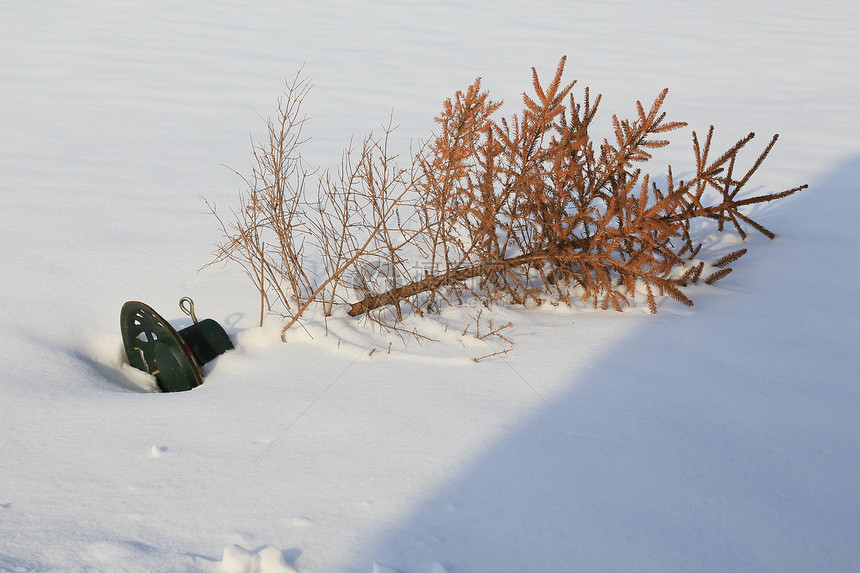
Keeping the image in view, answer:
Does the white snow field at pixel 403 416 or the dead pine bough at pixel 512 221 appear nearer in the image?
the white snow field at pixel 403 416

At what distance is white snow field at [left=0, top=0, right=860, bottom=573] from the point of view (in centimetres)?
178

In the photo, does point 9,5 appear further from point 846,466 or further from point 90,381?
point 846,466

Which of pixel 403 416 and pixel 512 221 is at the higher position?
pixel 512 221

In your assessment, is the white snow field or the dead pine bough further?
the dead pine bough

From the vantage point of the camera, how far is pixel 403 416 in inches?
92.1

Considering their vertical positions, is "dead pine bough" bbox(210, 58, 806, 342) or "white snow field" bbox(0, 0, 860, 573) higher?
"dead pine bough" bbox(210, 58, 806, 342)

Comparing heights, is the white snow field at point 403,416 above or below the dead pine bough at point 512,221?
below

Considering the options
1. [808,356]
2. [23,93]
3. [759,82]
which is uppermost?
[759,82]

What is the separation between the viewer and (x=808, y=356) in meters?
2.71

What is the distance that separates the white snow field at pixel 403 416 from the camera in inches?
70.1

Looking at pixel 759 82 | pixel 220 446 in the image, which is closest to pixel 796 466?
pixel 220 446

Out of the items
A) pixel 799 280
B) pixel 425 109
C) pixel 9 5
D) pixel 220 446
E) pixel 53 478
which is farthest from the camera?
pixel 9 5

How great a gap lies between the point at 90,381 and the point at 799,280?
337 centimetres

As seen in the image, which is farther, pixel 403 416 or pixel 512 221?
pixel 512 221
